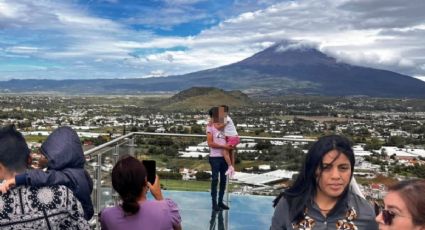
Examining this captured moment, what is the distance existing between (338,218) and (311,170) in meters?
0.21

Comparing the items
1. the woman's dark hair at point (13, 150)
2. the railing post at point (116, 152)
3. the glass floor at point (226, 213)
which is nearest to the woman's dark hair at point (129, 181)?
the woman's dark hair at point (13, 150)

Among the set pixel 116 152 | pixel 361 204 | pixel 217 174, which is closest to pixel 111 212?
pixel 361 204

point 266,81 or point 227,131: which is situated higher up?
point 266,81

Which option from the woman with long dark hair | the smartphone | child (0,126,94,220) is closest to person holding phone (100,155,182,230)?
child (0,126,94,220)

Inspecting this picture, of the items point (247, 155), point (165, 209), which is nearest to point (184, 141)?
point (247, 155)

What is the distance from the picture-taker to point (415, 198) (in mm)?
1483

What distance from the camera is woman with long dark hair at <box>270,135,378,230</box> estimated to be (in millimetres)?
1884

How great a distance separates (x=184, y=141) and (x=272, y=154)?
1085 millimetres

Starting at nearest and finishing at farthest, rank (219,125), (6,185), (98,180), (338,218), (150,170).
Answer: (6,185) < (338,218) < (150,170) < (98,180) < (219,125)

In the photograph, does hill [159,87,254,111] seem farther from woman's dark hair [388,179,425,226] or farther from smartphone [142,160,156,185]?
woman's dark hair [388,179,425,226]

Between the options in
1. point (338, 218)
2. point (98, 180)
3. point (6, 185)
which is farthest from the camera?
point (98, 180)

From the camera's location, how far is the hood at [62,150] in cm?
189

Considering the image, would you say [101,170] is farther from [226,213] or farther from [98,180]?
[226,213]

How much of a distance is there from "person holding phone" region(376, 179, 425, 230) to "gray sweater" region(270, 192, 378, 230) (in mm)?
307
